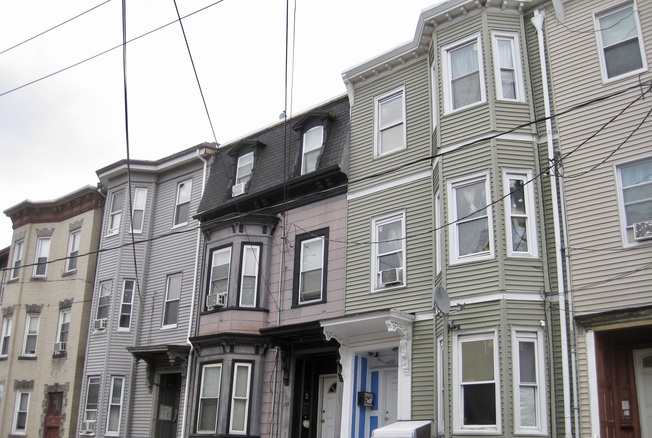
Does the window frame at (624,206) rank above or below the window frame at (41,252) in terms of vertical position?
below

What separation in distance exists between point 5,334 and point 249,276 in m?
14.4

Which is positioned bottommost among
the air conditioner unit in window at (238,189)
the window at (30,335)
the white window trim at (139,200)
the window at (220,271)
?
the window at (30,335)

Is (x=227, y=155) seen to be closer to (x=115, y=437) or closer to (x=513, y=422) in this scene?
(x=115, y=437)

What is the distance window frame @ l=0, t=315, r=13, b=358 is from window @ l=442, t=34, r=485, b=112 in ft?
68.5

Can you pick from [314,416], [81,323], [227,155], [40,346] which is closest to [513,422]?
[314,416]

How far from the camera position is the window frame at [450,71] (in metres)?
15.6

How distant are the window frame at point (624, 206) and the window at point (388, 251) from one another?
16.5 feet

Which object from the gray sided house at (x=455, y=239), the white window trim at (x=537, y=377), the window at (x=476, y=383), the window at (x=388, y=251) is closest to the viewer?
the white window trim at (x=537, y=377)

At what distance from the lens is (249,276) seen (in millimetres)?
19734

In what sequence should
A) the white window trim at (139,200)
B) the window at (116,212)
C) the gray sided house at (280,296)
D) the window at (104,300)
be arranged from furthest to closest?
the window at (116,212), the white window trim at (139,200), the window at (104,300), the gray sided house at (280,296)

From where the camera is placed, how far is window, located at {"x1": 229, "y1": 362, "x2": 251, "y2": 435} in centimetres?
1836

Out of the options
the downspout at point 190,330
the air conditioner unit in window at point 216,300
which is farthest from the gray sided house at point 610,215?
the downspout at point 190,330

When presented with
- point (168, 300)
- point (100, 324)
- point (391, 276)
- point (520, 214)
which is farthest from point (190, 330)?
point (520, 214)

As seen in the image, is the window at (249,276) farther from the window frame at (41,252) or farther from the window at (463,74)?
the window frame at (41,252)
